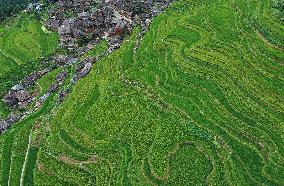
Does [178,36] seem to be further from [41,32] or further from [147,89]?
[41,32]

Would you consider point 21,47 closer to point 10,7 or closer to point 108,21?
point 108,21

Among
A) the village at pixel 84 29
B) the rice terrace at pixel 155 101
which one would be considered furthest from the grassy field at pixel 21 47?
the village at pixel 84 29

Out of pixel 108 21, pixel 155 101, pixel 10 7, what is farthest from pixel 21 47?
pixel 155 101

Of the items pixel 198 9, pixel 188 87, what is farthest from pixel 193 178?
pixel 198 9

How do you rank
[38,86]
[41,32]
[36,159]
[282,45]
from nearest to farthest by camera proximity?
[36,159] → [282,45] → [38,86] → [41,32]

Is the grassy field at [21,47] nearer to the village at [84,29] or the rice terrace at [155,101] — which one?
the rice terrace at [155,101]

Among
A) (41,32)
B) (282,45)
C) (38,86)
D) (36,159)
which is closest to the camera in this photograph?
(36,159)
